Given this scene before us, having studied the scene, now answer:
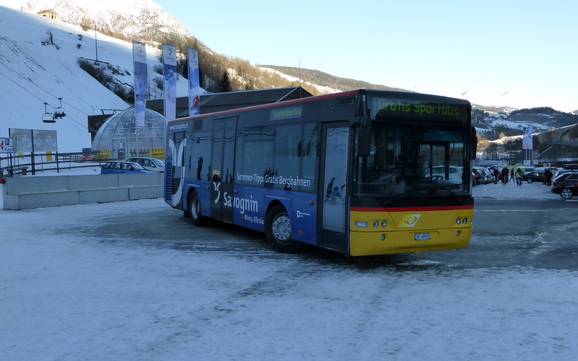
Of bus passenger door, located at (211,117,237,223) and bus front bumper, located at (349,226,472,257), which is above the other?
bus passenger door, located at (211,117,237,223)

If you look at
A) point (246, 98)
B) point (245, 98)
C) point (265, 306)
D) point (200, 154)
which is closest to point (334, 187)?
point (265, 306)

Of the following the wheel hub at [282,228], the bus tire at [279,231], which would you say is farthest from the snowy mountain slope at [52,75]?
the wheel hub at [282,228]

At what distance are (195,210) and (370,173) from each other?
7.21 m

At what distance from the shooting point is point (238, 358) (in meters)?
5.00

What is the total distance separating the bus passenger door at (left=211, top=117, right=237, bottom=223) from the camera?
12600mm

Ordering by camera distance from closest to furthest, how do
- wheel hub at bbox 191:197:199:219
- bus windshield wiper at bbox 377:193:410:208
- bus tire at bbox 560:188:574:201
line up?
bus windshield wiper at bbox 377:193:410:208
wheel hub at bbox 191:197:199:219
bus tire at bbox 560:188:574:201

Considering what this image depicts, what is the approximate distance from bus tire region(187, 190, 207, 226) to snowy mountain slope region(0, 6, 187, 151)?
70.4 m

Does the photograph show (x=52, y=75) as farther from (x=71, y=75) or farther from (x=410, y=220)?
(x=410, y=220)

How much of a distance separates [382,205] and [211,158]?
19.9ft

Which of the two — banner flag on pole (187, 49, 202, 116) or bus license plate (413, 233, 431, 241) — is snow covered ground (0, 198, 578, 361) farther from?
banner flag on pole (187, 49, 202, 116)

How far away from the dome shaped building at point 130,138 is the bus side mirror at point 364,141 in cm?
4287

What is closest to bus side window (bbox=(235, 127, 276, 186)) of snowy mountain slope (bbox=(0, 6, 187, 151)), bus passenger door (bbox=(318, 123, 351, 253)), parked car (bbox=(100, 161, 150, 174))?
bus passenger door (bbox=(318, 123, 351, 253))

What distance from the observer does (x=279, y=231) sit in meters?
10.7

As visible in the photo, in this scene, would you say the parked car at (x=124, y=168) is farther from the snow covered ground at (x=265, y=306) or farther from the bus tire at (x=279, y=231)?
the bus tire at (x=279, y=231)
